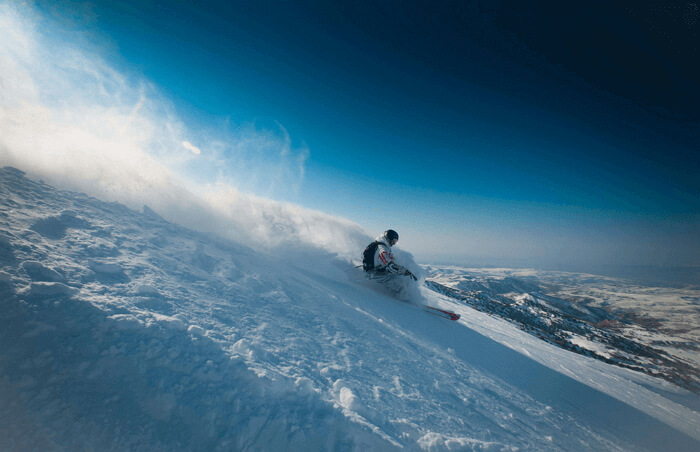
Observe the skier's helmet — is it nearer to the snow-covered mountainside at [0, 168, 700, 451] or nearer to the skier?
the skier

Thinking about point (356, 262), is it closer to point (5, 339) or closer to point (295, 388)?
point (295, 388)

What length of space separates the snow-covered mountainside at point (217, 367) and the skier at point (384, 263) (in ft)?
10.5

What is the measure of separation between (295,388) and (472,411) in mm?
3604

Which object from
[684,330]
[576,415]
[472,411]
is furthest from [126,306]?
[684,330]

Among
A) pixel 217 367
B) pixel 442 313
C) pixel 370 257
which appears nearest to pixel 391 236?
pixel 370 257

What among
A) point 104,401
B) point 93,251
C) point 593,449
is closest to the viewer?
point 104,401

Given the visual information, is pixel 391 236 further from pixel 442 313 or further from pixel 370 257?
pixel 442 313

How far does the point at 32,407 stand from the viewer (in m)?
2.42

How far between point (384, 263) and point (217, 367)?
847 cm

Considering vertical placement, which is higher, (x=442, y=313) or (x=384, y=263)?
(x=384, y=263)

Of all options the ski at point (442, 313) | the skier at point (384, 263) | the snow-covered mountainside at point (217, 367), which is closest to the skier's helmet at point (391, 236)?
the skier at point (384, 263)

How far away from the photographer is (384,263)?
1102 centimetres

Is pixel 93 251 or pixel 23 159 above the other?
pixel 23 159

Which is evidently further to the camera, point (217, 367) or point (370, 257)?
point (370, 257)
